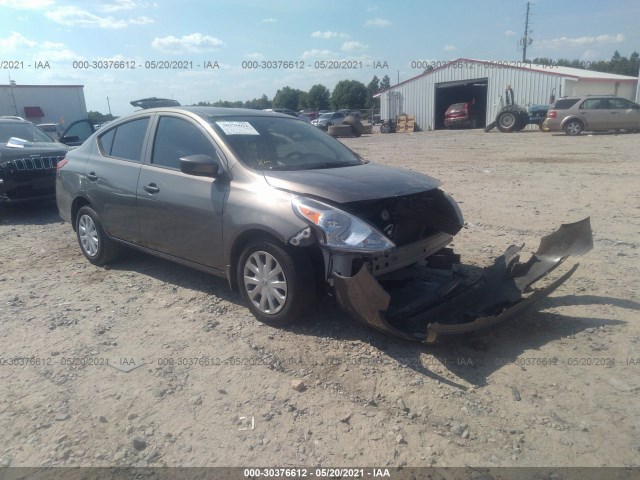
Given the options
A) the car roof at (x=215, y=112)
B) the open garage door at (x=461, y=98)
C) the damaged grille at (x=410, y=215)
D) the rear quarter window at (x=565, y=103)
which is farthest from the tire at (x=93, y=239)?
the open garage door at (x=461, y=98)

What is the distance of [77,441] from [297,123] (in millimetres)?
3506

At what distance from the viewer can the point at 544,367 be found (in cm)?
318

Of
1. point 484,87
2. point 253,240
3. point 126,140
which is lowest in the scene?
point 253,240

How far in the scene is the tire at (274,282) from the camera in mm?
3547

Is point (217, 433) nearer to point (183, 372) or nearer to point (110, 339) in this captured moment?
point (183, 372)

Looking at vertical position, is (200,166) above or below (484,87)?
below

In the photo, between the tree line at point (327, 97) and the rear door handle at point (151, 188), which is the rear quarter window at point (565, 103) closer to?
the rear door handle at point (151, 188)

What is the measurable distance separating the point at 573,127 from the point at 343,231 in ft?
73.1

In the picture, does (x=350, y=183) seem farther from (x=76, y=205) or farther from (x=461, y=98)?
(x=461, y=98)

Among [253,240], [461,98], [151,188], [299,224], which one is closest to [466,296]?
[299,224]

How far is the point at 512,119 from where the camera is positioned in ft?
86.3

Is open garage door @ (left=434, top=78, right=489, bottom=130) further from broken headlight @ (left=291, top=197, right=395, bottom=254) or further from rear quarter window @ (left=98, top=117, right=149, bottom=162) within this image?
broken headlight @ (left=291, top=197, right=395, bottom=254)

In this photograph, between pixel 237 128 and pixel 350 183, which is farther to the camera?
pixel 237 128

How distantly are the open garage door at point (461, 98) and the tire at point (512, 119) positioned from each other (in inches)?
381
